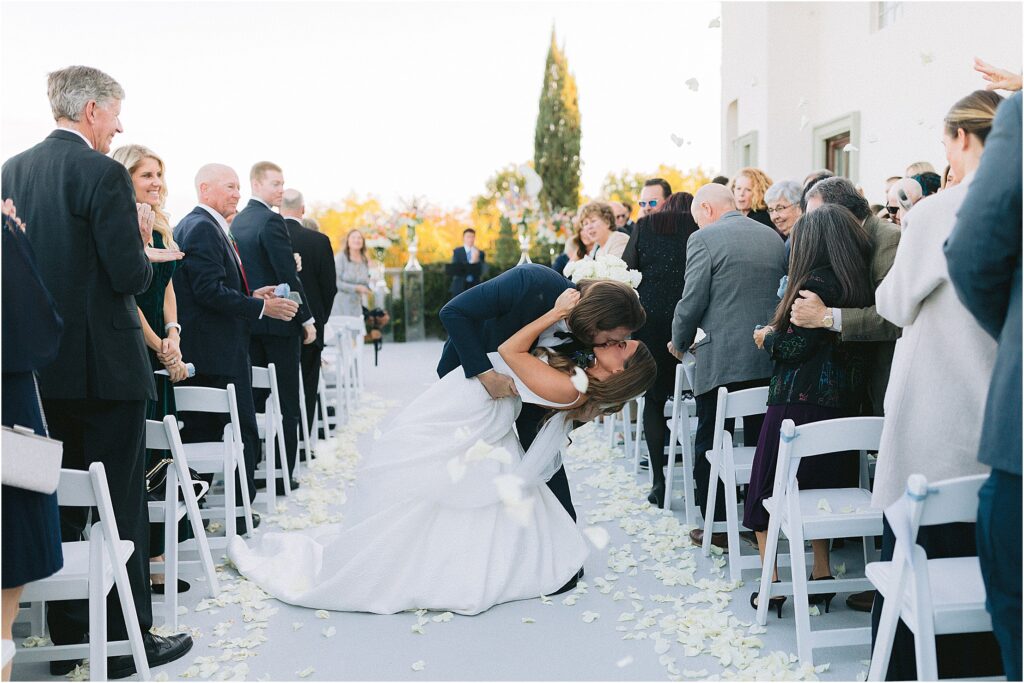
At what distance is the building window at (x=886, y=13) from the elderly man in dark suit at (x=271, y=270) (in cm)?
758

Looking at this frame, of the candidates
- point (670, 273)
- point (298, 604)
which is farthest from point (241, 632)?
point (670, 273)

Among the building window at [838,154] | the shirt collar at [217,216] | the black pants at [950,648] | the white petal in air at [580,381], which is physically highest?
the building window at [838,154]

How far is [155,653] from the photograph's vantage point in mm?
2965

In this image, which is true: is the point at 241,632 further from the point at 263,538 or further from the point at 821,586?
the point at 821,586

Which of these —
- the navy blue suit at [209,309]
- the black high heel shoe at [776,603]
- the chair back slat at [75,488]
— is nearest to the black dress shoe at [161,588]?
the navy blue suit at [209,309]

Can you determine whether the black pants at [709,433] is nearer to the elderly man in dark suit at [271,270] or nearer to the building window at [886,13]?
the elderly man in dark suit at [271,270]

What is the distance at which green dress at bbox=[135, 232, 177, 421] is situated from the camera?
3719 mm

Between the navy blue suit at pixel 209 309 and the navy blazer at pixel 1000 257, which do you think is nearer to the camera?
the navy blazer at pixel 1000 257

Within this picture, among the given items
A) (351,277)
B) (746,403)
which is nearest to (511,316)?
(746,403)

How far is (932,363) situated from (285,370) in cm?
429

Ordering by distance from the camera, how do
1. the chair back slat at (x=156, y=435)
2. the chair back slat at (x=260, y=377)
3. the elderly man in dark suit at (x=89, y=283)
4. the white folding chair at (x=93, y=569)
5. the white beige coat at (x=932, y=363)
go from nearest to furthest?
the white beige coat at (x=932, y=363) → the white folding chair at (x=93, y=569) → the elderly man in dark suit at (x=89, y=283) → the chair back slat at (x=156, y=435) → the chair back slat at (x=260, y=377)

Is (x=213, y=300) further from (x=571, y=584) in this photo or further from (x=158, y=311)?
(x=571, y=584)

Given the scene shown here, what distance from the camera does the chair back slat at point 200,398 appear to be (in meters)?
3.89

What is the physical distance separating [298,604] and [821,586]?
2.12 m
